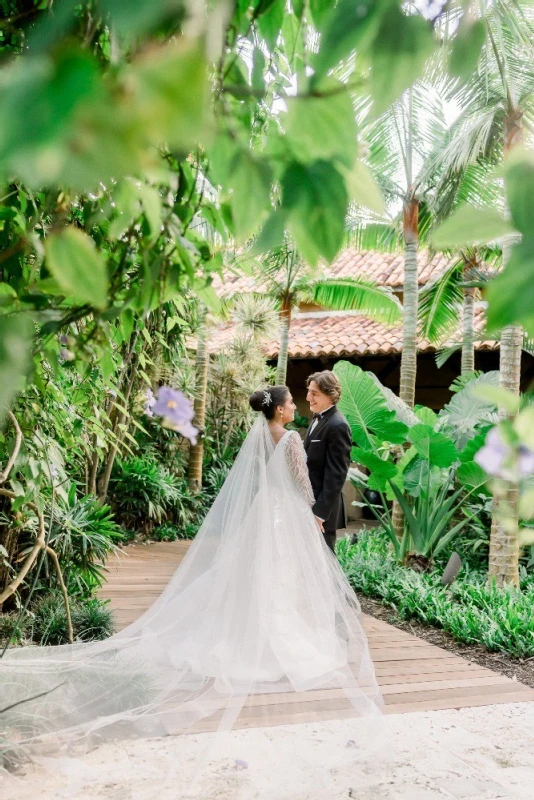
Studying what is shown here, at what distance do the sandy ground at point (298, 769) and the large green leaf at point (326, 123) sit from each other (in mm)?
2581

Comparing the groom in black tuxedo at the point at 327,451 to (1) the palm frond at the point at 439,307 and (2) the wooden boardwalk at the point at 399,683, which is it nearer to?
(2) the wooden boardwalk at the point at 399,683

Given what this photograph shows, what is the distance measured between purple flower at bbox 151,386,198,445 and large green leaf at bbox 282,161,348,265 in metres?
0.43

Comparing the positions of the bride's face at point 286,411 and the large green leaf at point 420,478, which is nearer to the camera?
the bride's face at point 286,411

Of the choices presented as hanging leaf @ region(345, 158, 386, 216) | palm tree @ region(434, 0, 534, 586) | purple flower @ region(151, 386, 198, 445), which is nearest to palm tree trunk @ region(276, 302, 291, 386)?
palm tree @ region(434, 0, 534, 586)

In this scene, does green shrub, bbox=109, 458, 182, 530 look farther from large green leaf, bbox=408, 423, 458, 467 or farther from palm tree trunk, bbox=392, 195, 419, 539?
large green leaf, bbox=408, 423, 458, 467

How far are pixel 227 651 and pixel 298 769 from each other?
106cm

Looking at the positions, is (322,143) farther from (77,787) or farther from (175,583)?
(175,583)

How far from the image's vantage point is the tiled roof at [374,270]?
12436mm

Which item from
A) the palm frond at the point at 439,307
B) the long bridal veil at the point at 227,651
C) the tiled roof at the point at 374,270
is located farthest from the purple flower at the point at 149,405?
the tiled roof at the point at 374,270

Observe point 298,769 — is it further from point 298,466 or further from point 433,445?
point 433,445

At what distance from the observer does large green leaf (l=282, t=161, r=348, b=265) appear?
43 centimetres

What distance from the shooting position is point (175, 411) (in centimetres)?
86

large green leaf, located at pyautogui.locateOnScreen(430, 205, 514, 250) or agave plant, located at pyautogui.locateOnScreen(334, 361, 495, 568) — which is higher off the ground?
large green leaf, located at pyautogui.locateOnScreen(430, 205, 514, 250)

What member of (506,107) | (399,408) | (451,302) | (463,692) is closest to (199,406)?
(399,408)
